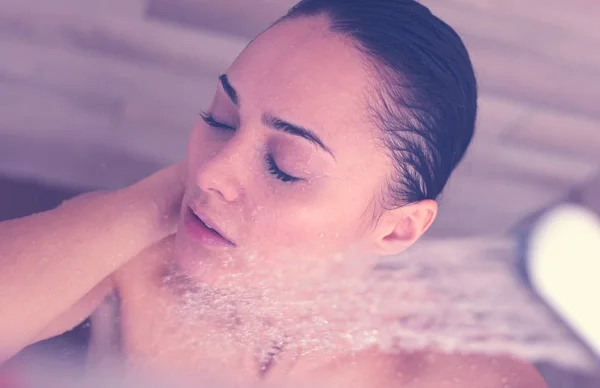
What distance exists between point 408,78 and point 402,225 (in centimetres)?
20

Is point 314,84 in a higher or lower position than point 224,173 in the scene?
higher

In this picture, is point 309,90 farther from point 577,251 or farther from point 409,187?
point 577,251

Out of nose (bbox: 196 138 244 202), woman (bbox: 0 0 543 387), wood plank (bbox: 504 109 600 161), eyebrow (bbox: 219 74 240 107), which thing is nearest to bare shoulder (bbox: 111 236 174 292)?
woman (bbox: 0 0 543 387)

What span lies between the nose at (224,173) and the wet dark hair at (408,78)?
0.17 m

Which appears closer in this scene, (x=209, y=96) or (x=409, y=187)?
(x=409, y=187)

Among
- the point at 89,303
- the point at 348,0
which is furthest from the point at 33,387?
the point at 348,0

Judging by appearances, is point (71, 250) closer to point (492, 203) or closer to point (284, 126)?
point (284, 126)

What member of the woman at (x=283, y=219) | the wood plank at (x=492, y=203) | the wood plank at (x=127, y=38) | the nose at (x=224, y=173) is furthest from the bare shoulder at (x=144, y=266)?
the wood plank at (x=492, y=203)

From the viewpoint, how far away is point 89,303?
0.83m

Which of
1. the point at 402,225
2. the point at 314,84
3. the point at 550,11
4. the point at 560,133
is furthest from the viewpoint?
the point at 560,133

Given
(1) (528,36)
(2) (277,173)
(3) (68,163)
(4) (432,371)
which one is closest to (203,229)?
(2) (277,173)

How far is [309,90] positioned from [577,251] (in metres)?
0.74

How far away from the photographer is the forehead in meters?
0.68

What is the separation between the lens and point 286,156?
71cm
